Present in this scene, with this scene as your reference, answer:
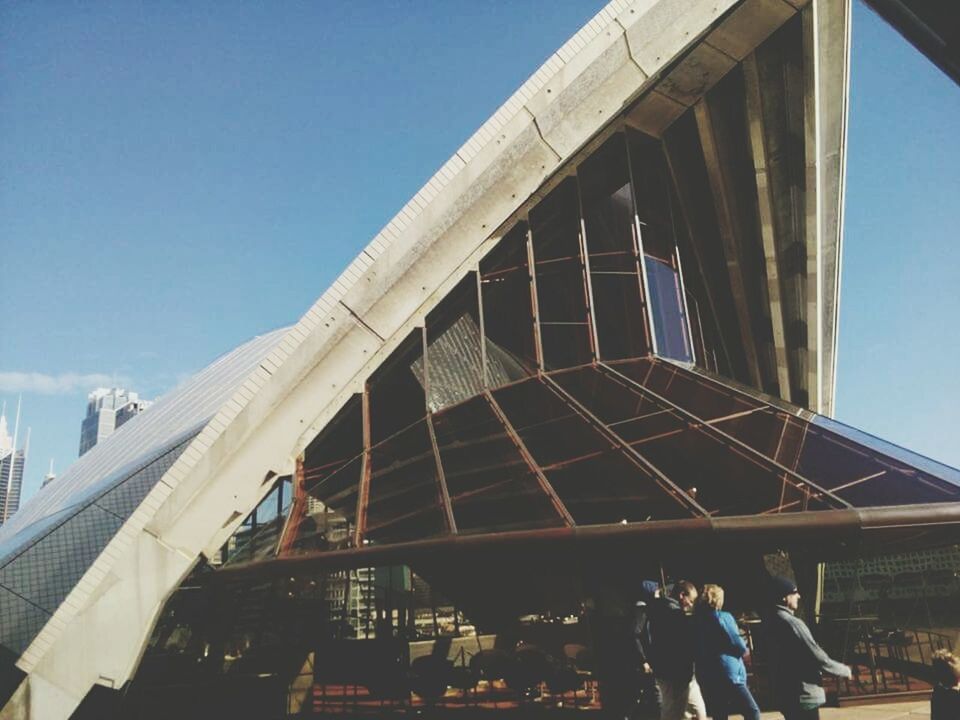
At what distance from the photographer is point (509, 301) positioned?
12781mm

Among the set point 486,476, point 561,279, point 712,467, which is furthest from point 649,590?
point 561,279

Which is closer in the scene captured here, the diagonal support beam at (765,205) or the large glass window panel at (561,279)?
the large glass window panel at (561,279)

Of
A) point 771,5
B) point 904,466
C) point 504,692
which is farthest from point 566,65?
point 504,692

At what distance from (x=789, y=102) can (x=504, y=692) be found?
42.5ft

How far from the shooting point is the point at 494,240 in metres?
12.1

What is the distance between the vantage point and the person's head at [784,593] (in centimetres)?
446

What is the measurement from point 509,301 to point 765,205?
7332mm

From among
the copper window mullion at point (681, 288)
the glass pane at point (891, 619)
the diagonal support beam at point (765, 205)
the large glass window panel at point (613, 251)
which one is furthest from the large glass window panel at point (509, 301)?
the glass pane at point (891, 619)

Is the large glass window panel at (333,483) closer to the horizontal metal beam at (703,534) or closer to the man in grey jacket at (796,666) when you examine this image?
the horizontal metal beam at (703,534)

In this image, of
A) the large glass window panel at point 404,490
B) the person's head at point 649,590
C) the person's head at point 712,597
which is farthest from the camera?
the large glass window panel at point 404,490

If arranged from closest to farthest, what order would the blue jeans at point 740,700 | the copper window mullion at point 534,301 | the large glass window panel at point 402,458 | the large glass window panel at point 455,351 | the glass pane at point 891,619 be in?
the blue jeans at point 740,700
the large glass window panel at point 402,458
the glass pane at point 891,619
the large glass window panel at point 455,351
the copper window mullion at point 534,301

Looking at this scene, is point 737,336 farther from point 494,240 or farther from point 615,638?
point 615,638

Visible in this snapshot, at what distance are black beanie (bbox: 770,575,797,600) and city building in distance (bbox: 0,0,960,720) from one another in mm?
117

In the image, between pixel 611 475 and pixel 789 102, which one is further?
pixel 789 102
